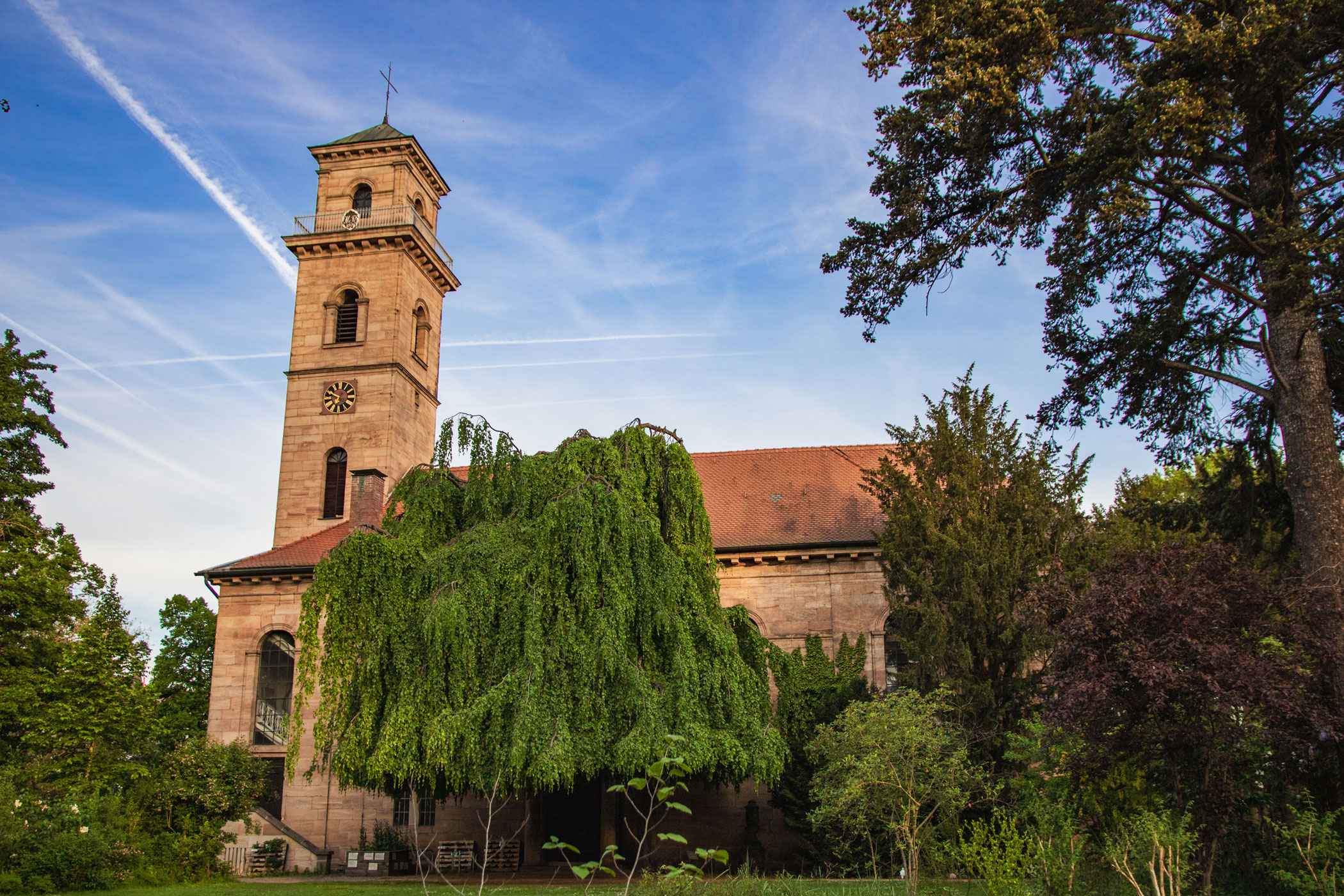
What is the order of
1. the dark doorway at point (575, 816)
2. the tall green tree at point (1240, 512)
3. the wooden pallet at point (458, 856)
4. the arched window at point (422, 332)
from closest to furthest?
the tall green tree at point (1240, 512) < the wooden pallet at point (458, 856) < the dark doorway at point (575, 816) < the arched window at point (422, 332)

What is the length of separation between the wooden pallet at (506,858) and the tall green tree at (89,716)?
9.60 meters

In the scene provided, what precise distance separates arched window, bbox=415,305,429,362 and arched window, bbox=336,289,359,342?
1890mm

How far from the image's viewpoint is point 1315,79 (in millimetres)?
11742

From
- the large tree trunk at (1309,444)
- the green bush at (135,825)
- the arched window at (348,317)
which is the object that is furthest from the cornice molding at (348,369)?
the large tree trunk at (1309,444)

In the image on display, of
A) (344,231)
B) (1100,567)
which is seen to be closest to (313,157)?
(344,231)

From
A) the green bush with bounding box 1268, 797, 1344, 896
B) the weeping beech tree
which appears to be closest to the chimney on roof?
the weeping beech tree

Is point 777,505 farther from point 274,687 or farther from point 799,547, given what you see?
point 274,687

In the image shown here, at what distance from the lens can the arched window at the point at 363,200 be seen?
95.5 feet

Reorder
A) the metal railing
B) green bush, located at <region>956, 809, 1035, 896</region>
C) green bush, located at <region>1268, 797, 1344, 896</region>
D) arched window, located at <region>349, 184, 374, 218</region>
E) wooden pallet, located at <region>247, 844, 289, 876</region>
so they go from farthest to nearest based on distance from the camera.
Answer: arched window, located at <region>349, 184, 374, 218</region> < the metal railing < wooden pallet, located at <region>247, 844, 289, 876</region> < green bush, located at <region>1268, 797, 1344, 896</region> < green bush, located at <region>956, 809, 1035, 896</region>

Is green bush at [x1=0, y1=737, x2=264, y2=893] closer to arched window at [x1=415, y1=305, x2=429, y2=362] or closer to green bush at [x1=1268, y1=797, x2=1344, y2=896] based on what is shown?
arched window at [x1=415, y1=305, x2=429, y2=362]

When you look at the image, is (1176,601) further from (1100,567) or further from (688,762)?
(688,762)

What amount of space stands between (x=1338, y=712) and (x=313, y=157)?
2870cm

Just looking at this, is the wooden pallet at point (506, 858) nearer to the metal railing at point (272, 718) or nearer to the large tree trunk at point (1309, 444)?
the metal railing at point (272, 718)

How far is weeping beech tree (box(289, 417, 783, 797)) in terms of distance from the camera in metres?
13.2
